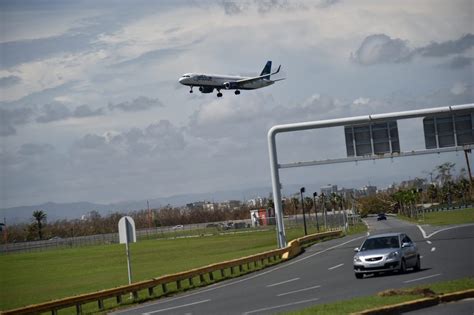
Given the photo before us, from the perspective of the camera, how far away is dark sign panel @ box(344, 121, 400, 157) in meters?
51.3

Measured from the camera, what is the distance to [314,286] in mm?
28891

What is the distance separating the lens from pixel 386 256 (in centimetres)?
3017

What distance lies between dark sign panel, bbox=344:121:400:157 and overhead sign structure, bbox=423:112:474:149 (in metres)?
1.91

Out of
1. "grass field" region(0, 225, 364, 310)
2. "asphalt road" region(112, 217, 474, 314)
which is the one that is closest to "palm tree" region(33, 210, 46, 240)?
"grass field" region(0, 225, 364, 310)

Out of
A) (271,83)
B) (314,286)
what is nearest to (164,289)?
(314,286)

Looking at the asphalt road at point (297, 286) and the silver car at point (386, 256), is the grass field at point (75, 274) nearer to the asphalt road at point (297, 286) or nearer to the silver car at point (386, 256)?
the asphalt road at point (297, 286)

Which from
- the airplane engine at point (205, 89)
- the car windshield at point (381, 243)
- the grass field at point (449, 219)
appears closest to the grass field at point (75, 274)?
the car windshield at point (381, 243)

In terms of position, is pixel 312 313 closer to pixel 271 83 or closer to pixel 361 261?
pixel 361 261

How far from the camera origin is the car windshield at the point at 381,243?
1225 inches

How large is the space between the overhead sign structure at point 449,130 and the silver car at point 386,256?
20.4 m

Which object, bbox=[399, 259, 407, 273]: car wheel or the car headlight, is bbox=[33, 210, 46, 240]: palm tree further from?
the car headlight

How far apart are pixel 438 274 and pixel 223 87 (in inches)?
2070

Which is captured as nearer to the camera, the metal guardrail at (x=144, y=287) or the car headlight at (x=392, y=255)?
the metal guardrail at (x=144, y=287)

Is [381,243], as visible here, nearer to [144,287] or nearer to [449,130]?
[144,287]
